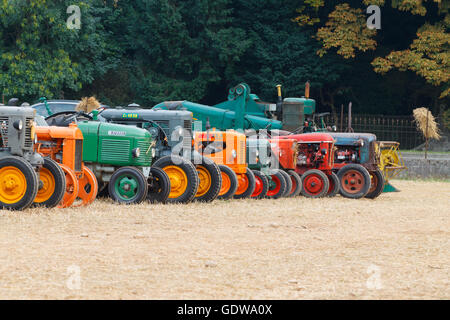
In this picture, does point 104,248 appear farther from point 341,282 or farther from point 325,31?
point 325,31

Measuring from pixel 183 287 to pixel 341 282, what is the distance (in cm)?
125

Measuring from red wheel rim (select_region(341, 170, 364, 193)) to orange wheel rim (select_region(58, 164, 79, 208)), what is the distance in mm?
6441

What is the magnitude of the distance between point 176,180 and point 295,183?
141 inches

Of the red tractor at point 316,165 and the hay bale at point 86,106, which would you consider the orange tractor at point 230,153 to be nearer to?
the red tractor at point 316,165

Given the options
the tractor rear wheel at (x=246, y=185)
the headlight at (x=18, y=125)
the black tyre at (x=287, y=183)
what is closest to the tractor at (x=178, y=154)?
the tractor rear wheel at (x=246, y=185)

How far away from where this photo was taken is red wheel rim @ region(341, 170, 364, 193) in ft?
50.7

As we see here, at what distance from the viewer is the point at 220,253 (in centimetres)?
745

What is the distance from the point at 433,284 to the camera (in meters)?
6.11

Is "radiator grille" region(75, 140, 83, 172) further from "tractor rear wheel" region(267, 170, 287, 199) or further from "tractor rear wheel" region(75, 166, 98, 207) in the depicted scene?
"tractor rear wheel" region(267, 170, 287, 199)

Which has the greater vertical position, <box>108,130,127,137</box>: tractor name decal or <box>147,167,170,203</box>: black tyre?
<box>108,130,127,137</box>: tractor name decal

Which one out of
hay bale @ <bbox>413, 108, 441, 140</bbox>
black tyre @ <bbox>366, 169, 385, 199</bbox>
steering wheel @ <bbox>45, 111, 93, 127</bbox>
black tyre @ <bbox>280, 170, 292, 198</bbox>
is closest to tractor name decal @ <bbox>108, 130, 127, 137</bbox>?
steering wheel @ <bbox>45, 111, 93, 127</bbox>

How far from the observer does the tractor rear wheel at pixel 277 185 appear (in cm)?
1448
